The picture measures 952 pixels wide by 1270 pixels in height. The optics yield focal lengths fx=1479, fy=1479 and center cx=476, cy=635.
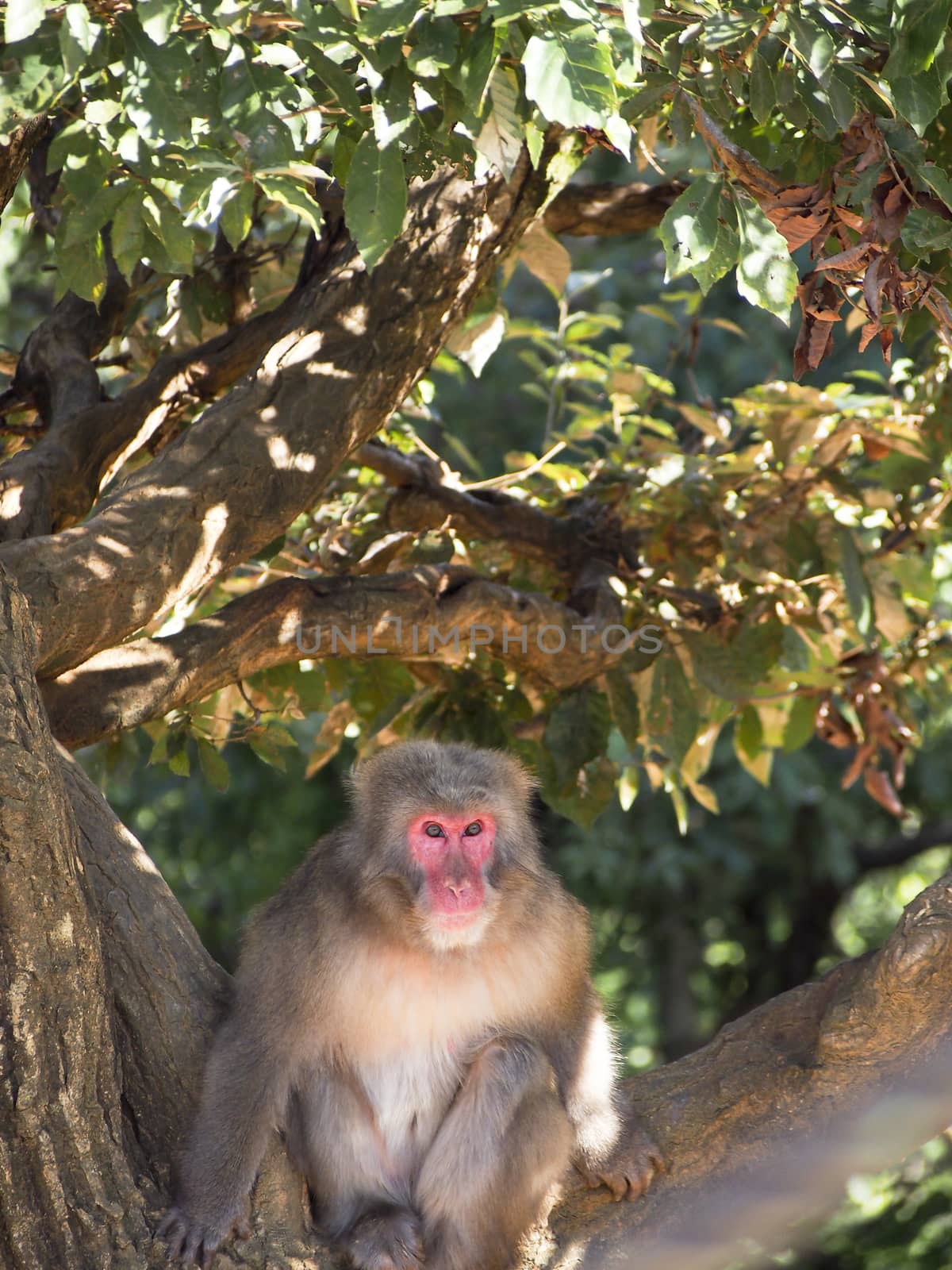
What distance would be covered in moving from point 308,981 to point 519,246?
8.15 feet

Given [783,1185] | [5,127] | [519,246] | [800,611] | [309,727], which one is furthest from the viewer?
[309,727]

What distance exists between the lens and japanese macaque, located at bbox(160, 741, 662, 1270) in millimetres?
3443

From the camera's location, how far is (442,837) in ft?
12.0

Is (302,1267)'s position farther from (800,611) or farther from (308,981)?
(800,611)

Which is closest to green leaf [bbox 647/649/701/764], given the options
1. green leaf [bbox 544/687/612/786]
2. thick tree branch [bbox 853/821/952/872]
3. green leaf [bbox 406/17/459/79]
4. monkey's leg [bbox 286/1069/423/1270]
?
green leaf [bbox 544/687/612/786]

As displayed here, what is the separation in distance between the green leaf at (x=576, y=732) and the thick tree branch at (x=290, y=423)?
4.00ft

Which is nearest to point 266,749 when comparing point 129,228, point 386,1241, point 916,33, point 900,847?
point 386,1241

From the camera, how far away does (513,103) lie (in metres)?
2.68

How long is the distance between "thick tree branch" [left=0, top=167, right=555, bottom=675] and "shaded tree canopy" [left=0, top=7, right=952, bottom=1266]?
0.03 feet

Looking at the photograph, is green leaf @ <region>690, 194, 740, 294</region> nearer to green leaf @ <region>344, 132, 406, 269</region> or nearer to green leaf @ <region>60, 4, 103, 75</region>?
green leaf @ <region>344, 132, 406, 269</region>

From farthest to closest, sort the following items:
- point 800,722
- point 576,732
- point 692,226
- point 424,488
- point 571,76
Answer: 1. point 800,722
2. point 424,488
3. point 576,732
4. point 692,226
5. point 571,76

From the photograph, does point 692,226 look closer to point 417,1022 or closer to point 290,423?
point 290,423

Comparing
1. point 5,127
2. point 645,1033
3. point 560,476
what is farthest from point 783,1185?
point 645,1033

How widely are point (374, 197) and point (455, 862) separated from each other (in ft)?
5.47
